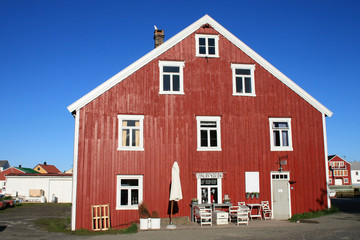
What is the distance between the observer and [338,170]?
3295 inches

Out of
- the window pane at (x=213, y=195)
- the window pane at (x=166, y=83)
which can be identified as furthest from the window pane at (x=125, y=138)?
the window pane at (x=213, y=195)

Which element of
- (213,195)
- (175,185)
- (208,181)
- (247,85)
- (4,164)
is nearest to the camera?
(175,185)

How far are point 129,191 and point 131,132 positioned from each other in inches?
120

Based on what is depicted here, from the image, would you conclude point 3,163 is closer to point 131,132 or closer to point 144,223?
point 131,132

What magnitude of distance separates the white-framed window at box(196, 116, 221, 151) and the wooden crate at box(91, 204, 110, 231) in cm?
588

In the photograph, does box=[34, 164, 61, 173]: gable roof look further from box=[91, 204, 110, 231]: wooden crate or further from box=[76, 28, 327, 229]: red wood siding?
box=[91, 204, 110, 231]: wooden crate

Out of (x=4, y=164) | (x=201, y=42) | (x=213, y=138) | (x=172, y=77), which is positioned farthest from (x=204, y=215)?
(x=4, y=164)

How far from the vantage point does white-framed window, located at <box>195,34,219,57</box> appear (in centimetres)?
2005

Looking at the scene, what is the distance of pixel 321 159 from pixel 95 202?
41.7 ft

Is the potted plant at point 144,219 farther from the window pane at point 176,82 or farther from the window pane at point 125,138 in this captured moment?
the window pane at point 176,82

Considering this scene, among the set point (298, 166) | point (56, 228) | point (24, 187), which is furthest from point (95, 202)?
point (24, 187)

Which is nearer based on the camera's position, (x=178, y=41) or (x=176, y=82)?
(x=176, y=82)

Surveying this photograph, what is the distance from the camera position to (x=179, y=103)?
19.2 meters

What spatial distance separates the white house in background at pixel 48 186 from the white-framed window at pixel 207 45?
26306mm
